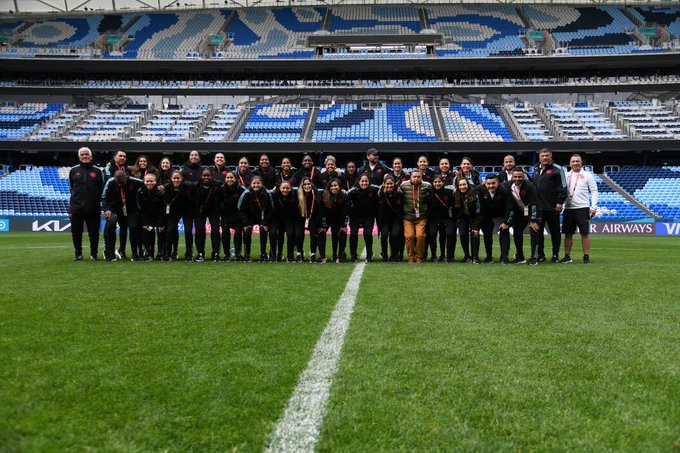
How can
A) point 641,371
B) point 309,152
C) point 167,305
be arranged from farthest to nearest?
point 309,152 < point 167,305 < point 641,371

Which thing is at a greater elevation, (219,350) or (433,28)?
(433,28)

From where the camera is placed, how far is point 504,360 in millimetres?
2979

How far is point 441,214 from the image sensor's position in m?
9.06

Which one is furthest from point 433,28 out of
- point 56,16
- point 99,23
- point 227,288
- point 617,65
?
point 227,288

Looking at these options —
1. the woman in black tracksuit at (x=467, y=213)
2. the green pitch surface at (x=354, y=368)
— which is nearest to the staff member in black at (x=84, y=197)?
the green pitch surface at (x=354, y=368)

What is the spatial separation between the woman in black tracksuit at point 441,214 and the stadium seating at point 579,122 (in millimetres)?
25509

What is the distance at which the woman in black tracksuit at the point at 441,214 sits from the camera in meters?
8.88

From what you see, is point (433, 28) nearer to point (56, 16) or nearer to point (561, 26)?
point (561, 26)

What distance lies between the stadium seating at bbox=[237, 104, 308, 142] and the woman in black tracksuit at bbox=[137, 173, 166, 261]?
2332 cm

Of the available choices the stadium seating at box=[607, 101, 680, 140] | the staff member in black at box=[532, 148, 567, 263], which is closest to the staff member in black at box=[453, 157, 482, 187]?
the staff member in black at box=[532, 148, 567, 263]

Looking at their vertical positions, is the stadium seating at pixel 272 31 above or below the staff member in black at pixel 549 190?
above

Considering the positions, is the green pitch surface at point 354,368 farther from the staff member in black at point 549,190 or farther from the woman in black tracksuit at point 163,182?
the staff member in black at point 549,190

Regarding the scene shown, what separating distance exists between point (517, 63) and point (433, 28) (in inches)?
321

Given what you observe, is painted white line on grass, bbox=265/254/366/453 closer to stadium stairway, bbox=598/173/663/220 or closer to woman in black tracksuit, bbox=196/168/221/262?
woman in black tracksuit, bbox=196/168/221/262
